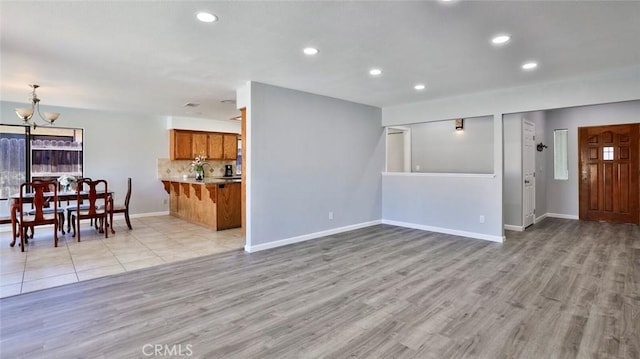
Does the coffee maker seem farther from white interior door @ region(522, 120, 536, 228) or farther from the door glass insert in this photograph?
the door glass insert

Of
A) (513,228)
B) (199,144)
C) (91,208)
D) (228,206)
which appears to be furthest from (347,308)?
(199,144)

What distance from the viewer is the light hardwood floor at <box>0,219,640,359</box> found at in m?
2.20

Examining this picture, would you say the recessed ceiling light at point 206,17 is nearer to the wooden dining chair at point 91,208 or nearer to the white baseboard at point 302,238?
the white baseboard at point 302,238

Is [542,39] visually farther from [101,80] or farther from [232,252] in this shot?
[101,80]

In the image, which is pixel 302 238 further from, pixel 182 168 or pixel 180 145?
pixel 182 168

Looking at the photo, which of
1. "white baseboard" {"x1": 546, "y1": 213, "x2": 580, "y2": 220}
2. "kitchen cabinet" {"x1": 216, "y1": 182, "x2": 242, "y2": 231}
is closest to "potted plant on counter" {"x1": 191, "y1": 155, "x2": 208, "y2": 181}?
"kitchen cabinet" {"x1": 216, "y1": 182, "x2": 242, "y2": 231}

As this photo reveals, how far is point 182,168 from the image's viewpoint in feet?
27.5

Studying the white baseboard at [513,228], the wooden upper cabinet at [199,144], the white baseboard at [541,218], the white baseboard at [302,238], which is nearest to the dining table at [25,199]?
the wooden upper cabinet at [199,144]

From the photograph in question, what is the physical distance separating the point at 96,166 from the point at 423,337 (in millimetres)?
7457

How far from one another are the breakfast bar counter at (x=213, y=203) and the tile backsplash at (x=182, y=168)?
3.61 feet

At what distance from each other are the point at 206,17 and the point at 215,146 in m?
6.32

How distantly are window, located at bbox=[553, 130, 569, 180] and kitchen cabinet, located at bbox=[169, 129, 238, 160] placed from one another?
311 inches

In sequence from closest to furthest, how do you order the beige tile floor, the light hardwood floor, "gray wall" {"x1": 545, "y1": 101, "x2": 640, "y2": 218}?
the light hardwood floor
the beige tile floor
"gray wall" {"x1": 545, "y1": 101, "x2": 640, "y2": 218}

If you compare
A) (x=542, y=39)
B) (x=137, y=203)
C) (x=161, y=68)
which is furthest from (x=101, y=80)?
(x=542, y=39)
